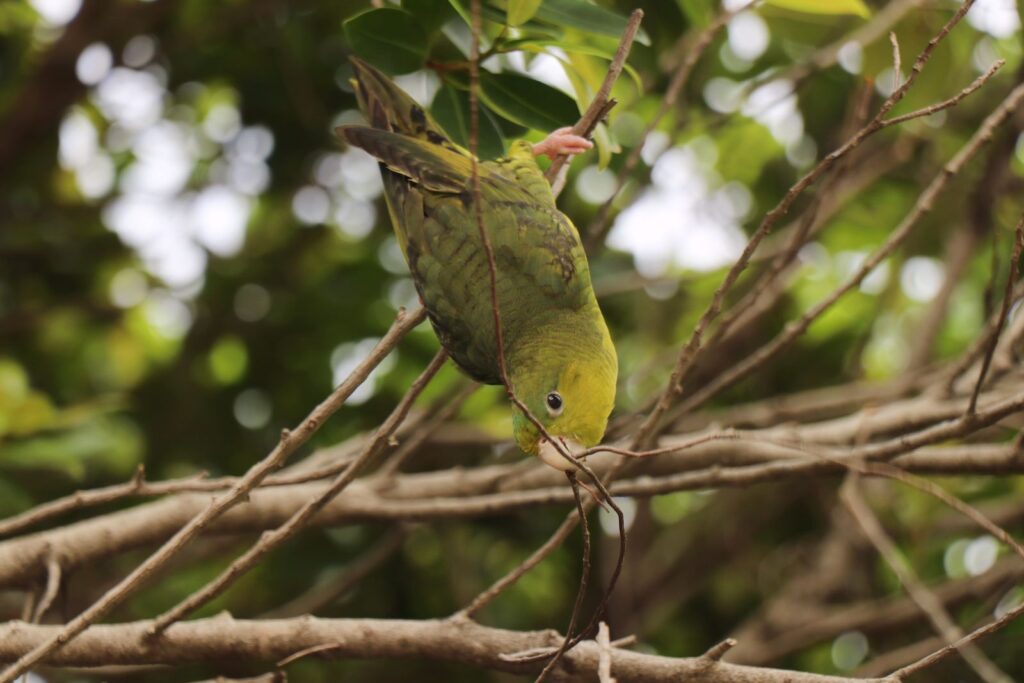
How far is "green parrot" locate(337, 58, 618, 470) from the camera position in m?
2.45

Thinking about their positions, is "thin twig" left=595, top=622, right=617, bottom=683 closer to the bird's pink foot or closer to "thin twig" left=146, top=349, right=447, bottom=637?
"thin twig" left=146, top=349, right=447, bottom=637

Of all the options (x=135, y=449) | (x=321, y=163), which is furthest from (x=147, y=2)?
(x=135, y=449)

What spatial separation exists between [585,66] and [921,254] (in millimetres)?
2722

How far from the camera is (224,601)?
443cm

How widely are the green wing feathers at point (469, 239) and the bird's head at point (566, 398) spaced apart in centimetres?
16

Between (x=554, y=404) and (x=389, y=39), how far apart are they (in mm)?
902

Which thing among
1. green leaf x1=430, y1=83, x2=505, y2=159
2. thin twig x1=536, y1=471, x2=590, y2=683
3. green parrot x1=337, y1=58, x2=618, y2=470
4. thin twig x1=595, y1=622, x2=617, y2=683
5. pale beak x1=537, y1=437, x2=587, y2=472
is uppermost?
green leaf x1=430, y1=83, x2=505, y2=159

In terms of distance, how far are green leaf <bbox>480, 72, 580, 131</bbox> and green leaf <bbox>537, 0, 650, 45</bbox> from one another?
0.63ft

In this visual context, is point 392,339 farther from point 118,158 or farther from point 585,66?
point 118,158

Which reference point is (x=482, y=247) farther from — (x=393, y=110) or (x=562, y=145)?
(x=393, y=110)

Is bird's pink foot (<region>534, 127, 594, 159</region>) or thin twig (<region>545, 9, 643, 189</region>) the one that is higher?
bird's pink foot (<region>534, 127, 594, 159</region>)

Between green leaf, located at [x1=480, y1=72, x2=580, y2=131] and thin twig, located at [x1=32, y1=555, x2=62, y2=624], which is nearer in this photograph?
thin twig, located at [x1=32, y1=555, x2=62, y2=624]

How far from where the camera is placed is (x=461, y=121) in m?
2.48

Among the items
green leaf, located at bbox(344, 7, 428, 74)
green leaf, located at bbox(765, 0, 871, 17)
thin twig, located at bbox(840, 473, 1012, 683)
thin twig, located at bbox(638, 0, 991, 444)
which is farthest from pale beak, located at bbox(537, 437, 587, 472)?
green leaf, located at bbox(765, 0, 871, 17)
